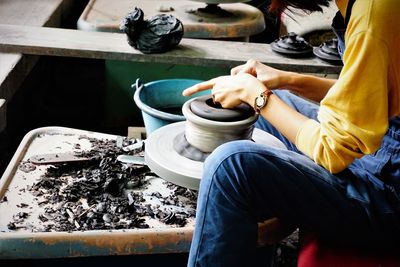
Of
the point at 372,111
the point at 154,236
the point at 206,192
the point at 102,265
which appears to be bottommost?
the point at 102,265

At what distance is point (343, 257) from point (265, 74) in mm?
665

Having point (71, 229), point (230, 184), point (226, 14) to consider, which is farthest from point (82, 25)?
point (230, 184)

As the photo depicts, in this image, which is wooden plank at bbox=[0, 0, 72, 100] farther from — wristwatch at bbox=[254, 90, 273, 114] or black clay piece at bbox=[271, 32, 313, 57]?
black clay piece at bbox=[271, 32, 313, 57]

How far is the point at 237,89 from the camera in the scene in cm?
164

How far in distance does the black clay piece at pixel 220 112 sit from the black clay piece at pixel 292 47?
119cm

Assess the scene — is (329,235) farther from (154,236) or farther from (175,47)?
(175,47)

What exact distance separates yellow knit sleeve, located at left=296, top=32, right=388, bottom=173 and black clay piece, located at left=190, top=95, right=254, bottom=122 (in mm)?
343

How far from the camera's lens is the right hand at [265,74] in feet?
5.92

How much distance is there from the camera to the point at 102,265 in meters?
1.64

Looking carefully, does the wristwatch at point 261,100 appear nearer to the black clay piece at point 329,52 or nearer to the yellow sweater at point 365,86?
the yellow sweater at point 365,86

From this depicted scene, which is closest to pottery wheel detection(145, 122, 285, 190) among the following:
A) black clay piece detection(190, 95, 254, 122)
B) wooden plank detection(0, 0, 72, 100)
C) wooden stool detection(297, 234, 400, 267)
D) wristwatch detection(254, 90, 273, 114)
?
black clay piece detection(190, 95, 254, 122)

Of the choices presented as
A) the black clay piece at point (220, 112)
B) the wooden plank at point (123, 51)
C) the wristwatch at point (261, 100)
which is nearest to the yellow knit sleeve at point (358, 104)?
the wristwatch at point (261, 100)

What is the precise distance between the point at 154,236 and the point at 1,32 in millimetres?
1727

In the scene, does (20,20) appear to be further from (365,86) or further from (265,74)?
(365,86)
